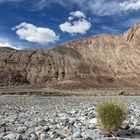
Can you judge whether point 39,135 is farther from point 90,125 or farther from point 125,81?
point 125,81

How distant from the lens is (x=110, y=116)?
10680mm

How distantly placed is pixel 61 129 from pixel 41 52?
10178 cm

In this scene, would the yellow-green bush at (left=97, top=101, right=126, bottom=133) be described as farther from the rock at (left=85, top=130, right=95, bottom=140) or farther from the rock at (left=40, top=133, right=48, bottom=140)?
the rock at (left=40, top=133, right=48, bottom=140)

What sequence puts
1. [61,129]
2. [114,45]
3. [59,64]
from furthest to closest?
[114,45], [59,64], [61,129]

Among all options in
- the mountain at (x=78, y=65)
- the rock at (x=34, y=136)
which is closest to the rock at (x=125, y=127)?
the rock at (x=34, y=136)

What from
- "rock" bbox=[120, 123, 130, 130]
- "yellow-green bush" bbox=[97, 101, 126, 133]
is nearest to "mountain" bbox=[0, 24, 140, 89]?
"rock" bbox=[120, 123, 130, 130]

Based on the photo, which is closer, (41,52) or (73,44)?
(41,52)

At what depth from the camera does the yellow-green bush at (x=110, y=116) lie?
1072cm

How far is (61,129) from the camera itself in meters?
11.7

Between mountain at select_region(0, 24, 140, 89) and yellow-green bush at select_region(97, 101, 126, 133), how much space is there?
274 feet

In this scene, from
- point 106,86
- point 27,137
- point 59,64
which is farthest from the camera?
point 59,64

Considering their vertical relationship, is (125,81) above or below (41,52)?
below

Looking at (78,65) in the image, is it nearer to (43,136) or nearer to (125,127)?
(125,127)

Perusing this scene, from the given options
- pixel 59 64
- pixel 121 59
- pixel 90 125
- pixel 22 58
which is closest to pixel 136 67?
pixel 121 59
